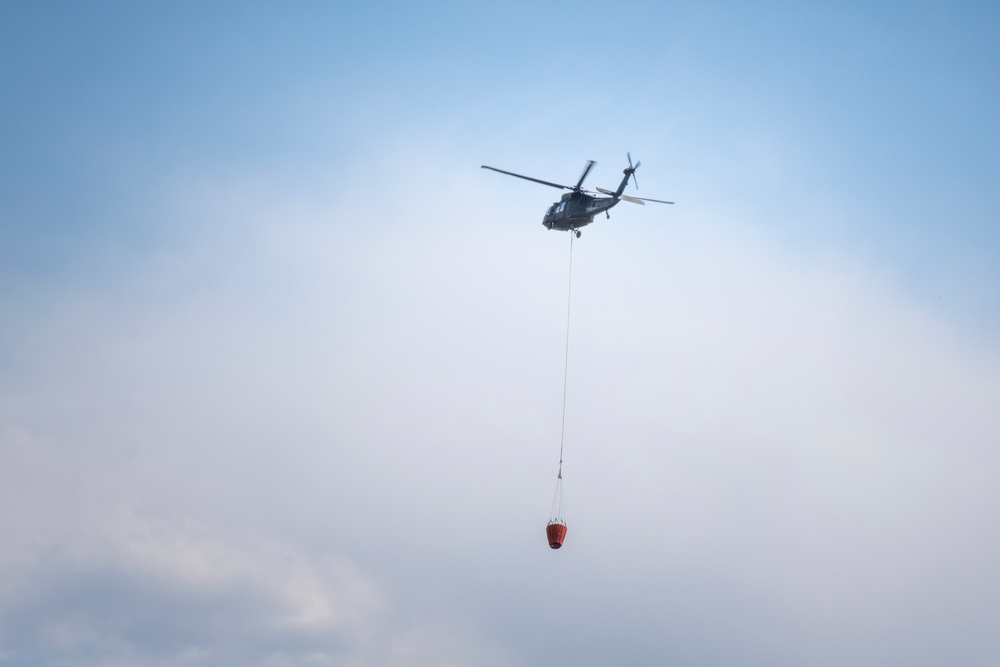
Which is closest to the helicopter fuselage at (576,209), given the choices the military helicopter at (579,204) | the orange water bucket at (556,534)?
the military helicopter at (579,204)

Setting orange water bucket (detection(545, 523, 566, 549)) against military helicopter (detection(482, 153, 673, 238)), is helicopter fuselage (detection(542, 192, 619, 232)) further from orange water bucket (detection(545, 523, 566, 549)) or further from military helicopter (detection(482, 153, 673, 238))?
orange water bucket (detection(545, 523, 566, 549))

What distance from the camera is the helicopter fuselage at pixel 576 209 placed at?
196 feet

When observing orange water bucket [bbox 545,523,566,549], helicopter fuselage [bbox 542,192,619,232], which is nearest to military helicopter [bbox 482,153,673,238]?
helicopter fuselage [bbox 542,192,619,232]

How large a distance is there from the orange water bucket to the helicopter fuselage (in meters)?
20.9

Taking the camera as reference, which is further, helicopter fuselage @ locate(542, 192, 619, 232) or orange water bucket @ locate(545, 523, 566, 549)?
helicopter fuselage @ locate(542, 192, 619, 232)

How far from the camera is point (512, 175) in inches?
2372

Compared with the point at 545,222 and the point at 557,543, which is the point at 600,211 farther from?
the point at 557,543

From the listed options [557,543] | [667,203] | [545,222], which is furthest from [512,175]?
[557,543]

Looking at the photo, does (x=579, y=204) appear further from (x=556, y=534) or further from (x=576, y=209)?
(x=556, y=534)

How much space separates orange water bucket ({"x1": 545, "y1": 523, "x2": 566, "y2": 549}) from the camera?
50.4 metres

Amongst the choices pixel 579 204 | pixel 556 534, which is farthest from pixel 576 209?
pixel 556 534

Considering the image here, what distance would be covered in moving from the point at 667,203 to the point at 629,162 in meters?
6.23

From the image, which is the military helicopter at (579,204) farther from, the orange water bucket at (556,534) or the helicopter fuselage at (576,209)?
the orange water bucket at (556,534)

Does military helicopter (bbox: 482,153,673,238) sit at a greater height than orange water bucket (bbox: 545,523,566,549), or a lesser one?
greater
